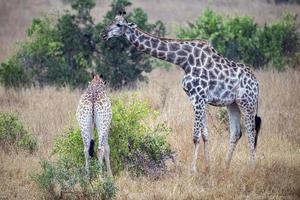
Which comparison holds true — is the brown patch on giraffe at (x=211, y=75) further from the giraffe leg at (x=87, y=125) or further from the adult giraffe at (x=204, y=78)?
the giraffe leg at (x=87, y=125)

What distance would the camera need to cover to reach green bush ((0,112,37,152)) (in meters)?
11.3

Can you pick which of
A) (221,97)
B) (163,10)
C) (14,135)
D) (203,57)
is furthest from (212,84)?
(163,10)

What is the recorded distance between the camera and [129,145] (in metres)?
10.2

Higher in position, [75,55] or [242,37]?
[242,37]

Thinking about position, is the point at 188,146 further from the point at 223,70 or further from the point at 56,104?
the point at 56,104

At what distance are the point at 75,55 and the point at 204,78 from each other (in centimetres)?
759

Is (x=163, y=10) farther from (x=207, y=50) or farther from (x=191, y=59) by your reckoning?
(x=191, y=59)

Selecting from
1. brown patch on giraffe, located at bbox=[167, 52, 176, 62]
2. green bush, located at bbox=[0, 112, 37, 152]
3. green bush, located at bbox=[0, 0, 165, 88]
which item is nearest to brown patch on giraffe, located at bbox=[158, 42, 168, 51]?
brown patch on giraffe, located at bbox=[167, 52, 176, 62]

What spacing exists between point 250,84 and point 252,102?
0.89ft

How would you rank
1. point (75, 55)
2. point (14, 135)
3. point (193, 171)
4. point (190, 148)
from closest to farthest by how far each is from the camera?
point (193, 171) → point (190, 148) → point (14, 135) → point (75, 55)

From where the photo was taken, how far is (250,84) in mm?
10188

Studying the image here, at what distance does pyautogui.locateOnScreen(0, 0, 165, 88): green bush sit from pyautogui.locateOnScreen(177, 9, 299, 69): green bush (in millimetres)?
2129

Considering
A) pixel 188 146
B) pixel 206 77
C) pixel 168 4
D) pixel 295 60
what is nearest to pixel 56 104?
pixel 188 146

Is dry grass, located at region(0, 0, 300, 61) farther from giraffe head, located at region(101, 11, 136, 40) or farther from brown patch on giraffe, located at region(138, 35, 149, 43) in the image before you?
giraffe head, located at region(101, 11, 136, 40)
